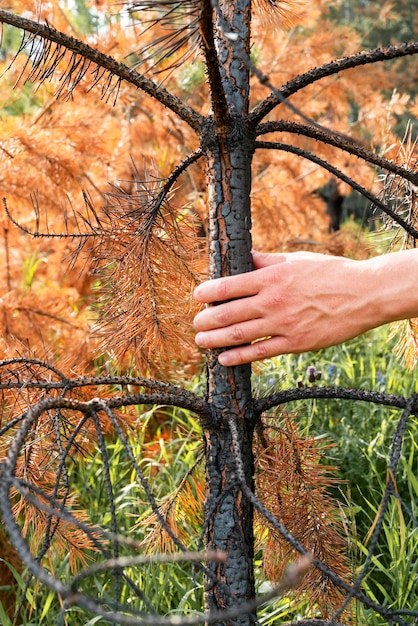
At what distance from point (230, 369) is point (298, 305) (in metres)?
0.13

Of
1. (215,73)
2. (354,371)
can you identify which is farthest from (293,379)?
(215,73)

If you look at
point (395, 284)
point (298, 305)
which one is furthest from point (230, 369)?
point (395, 284)

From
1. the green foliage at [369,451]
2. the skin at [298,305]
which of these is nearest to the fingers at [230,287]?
the skin at [298,305]

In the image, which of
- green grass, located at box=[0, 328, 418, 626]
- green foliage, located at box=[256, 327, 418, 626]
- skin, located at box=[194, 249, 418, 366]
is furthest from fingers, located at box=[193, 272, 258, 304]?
green foliage, located at box=[256, 327, 418, 626]

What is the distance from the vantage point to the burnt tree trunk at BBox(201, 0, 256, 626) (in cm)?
82

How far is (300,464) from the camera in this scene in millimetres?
979

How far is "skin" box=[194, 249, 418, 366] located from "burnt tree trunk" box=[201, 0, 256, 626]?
0.15 ft

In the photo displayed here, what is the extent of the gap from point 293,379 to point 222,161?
133cm

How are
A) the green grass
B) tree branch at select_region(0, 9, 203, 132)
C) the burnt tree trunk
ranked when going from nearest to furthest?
1. tree branch at select_region(0, 9, 203, 132)
2. the burnt tree trunk
3. the green grass

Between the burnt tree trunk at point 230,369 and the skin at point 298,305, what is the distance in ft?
0.15

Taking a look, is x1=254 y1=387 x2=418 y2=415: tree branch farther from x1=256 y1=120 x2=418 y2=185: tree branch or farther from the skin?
x1=256 y1=120 x2=418 y2=185: tree branch

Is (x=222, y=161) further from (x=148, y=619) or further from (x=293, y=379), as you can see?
(x=293, y=379)

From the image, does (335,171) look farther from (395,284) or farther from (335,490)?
(335,490)

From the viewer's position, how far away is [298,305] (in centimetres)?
80
